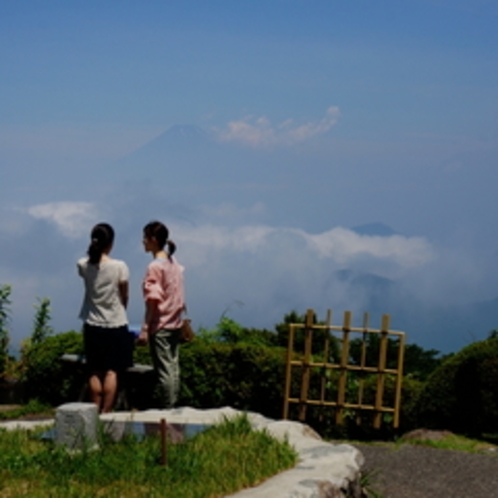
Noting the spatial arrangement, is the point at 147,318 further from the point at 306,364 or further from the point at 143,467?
the point at 143,467

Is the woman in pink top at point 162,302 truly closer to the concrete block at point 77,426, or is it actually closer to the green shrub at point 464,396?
the concrete block at point 77,426

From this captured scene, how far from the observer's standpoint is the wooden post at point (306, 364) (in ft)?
34.6

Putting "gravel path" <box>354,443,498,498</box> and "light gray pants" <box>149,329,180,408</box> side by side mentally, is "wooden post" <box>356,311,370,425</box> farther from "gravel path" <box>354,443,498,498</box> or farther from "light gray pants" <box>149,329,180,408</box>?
"light gray pants" <box>149,329,180,408</box>

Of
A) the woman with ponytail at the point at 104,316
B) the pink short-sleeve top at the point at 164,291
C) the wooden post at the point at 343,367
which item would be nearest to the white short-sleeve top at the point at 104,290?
the woman with ponytail at the point at 104,316

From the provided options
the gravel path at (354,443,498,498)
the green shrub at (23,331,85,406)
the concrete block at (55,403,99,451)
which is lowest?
the gravel path at (354,443,498,498)

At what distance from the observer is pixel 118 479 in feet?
20.8

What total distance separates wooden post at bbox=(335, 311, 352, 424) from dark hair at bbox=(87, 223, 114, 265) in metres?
3.05

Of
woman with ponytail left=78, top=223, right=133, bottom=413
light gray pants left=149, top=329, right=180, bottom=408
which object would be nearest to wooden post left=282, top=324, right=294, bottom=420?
light gray pants left=149, top=329, right=180, bottom=408

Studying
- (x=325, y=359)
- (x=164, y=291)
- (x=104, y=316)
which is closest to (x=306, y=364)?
(x=325, y=359)

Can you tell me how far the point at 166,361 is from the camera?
9219 mm

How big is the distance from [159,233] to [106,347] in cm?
115

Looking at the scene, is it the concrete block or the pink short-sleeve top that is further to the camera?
the pink short-sleeve top

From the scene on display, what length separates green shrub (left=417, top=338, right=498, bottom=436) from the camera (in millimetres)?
10859

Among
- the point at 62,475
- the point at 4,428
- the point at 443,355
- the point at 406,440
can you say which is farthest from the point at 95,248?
the point at 443,355
